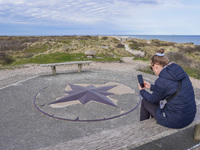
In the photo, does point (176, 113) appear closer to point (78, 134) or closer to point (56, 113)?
point (78, 134)

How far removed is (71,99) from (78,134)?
1.66 meters

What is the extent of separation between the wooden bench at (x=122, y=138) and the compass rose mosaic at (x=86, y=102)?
61.5 inches

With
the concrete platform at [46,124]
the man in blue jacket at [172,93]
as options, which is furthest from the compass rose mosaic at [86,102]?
the man in blue jacket at [172,93]

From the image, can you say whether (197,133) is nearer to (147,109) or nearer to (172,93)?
(147,109)

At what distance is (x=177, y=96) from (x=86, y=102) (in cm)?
305

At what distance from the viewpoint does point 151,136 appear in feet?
7.73

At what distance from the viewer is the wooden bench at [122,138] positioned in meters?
2.13

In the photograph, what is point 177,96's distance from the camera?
7.16ft

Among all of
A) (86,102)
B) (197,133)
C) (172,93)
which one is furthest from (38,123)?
(197,133)

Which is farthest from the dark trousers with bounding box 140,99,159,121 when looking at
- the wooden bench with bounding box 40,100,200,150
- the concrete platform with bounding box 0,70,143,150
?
the concrete platform with bounding box 0,70,143,150

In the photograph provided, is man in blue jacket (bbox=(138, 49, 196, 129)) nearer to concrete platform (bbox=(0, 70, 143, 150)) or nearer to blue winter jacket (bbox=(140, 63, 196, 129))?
blue winter jacket (bbox=(140, 63, 196, 129))

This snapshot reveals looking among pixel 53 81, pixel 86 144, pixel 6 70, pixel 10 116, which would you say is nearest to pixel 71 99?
pixel 10 116

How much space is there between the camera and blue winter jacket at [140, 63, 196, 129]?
2.17 metres

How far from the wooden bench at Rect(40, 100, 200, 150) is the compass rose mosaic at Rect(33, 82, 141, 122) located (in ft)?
5.13
